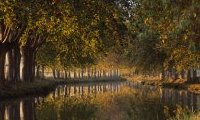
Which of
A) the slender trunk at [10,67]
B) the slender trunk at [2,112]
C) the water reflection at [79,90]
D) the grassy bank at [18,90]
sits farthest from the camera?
the water reflection at [79,90]

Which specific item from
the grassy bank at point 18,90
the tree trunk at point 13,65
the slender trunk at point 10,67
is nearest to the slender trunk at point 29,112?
the grassy bank at point 18,90

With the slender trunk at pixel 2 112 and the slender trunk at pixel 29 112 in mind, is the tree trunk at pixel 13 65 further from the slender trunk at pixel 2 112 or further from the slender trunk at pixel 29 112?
the slender trunk at pixel 2 112

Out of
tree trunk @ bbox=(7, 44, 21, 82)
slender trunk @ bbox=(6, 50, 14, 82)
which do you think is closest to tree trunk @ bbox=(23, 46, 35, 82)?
tree trunk @ bbox=(7, 44, 21, 82)

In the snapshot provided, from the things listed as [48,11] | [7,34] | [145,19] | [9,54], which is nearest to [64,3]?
[48,11]

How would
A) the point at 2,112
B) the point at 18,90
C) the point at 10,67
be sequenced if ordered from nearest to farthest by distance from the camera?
the point at 2,112
the point at 18,90
the point at 10,67

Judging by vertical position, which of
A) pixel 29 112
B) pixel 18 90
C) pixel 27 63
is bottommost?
pixel 29 112

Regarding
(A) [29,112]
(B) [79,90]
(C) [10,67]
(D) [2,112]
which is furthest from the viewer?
(B) [79,90]

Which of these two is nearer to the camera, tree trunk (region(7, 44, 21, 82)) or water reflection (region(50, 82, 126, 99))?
tree trunk (region(7, 44, 21, 82))

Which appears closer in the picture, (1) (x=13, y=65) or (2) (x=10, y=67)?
(2) (x=10, y=67)


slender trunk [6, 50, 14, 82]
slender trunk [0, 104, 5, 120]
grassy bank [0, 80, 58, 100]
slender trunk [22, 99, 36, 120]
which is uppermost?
slender trunk [6, 50, 14, 82]

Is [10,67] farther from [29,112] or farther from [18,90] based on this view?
[29,112]

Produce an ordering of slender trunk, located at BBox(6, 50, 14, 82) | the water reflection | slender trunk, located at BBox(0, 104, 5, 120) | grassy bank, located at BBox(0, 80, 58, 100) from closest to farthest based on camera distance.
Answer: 1. slender trunk, located at BBox(0, 104, 5, 120)
2. grassy bank, located at BBox(0, 80, 58, 100)
3. slender trunk, located at BBox(6, 50, 14, 82)
4. the water reflection

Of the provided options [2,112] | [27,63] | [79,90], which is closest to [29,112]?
[2,112]

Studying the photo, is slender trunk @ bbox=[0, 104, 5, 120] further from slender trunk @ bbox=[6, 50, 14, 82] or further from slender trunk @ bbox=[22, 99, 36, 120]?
slender trunk @ bbox=[6, 50, 14, 82]
